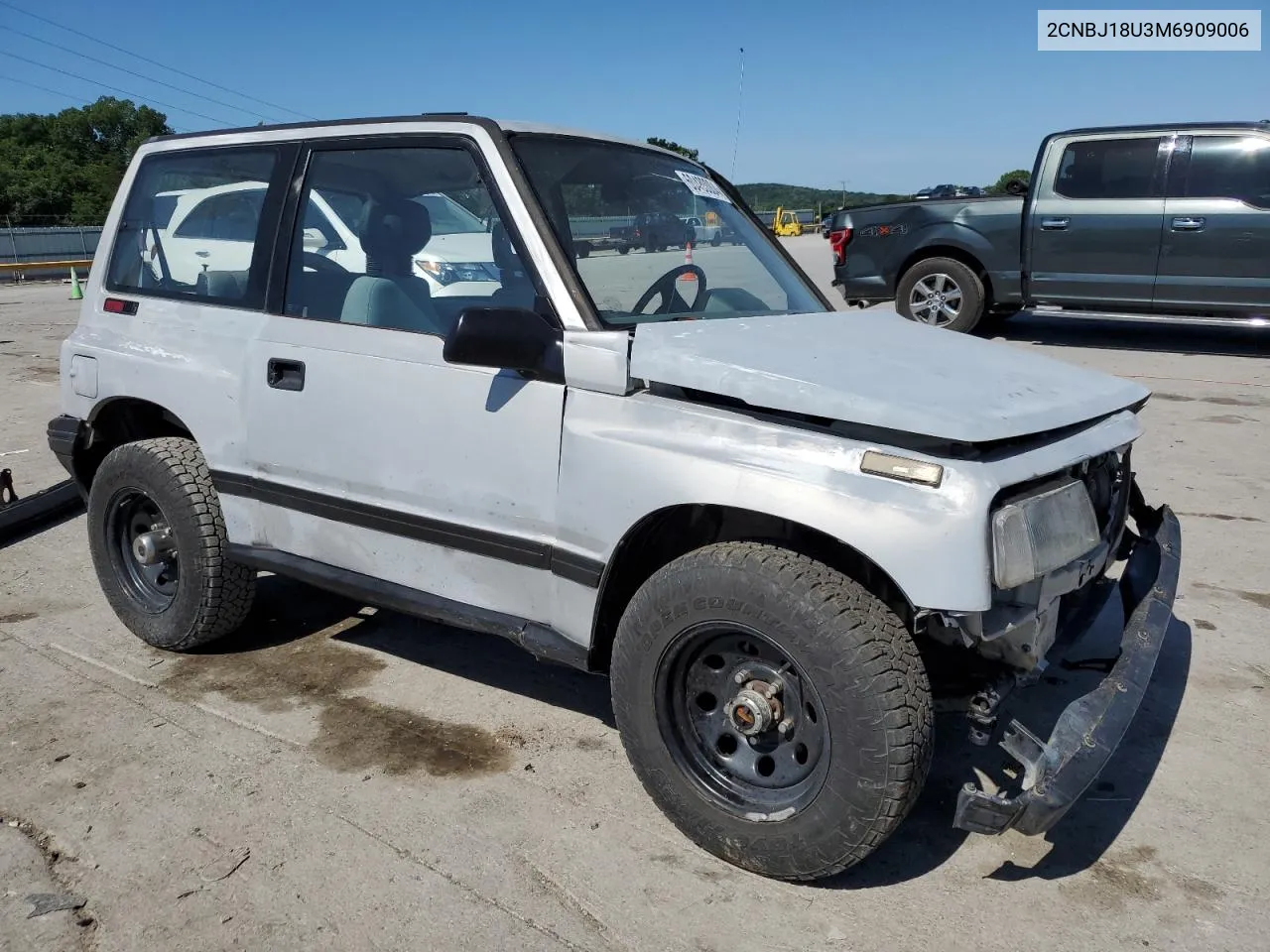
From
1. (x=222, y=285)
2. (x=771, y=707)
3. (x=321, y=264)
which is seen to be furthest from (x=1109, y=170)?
(x=771, y=707)

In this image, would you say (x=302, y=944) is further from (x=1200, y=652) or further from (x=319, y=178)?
(x=1200, y=652)

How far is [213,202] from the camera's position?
12.7 feet

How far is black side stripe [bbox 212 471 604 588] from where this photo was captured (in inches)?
115

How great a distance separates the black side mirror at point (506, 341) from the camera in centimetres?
280

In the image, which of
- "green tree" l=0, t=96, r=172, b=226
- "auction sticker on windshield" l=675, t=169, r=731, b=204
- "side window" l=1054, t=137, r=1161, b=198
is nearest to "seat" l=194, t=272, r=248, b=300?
"auction sticker on windshield" l=675, t=169, r=731, b=204

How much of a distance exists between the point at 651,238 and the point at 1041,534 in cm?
166

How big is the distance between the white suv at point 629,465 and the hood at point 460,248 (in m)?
0.01

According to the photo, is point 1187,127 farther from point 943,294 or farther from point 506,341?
point 506,341

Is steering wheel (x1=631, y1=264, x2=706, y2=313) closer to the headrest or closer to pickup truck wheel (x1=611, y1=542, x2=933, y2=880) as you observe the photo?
the headrest

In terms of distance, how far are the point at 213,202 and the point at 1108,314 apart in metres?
9.38

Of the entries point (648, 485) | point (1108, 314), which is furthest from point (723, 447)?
point (1108, 314)

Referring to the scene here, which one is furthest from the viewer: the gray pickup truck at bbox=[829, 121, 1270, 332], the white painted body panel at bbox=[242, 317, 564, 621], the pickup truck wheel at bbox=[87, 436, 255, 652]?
the gray pickup truck at bbox=[829, 121, 1270, 332]

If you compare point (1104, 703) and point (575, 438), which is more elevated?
point (575, 438)

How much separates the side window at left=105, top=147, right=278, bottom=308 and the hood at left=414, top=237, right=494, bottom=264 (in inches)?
25.9
